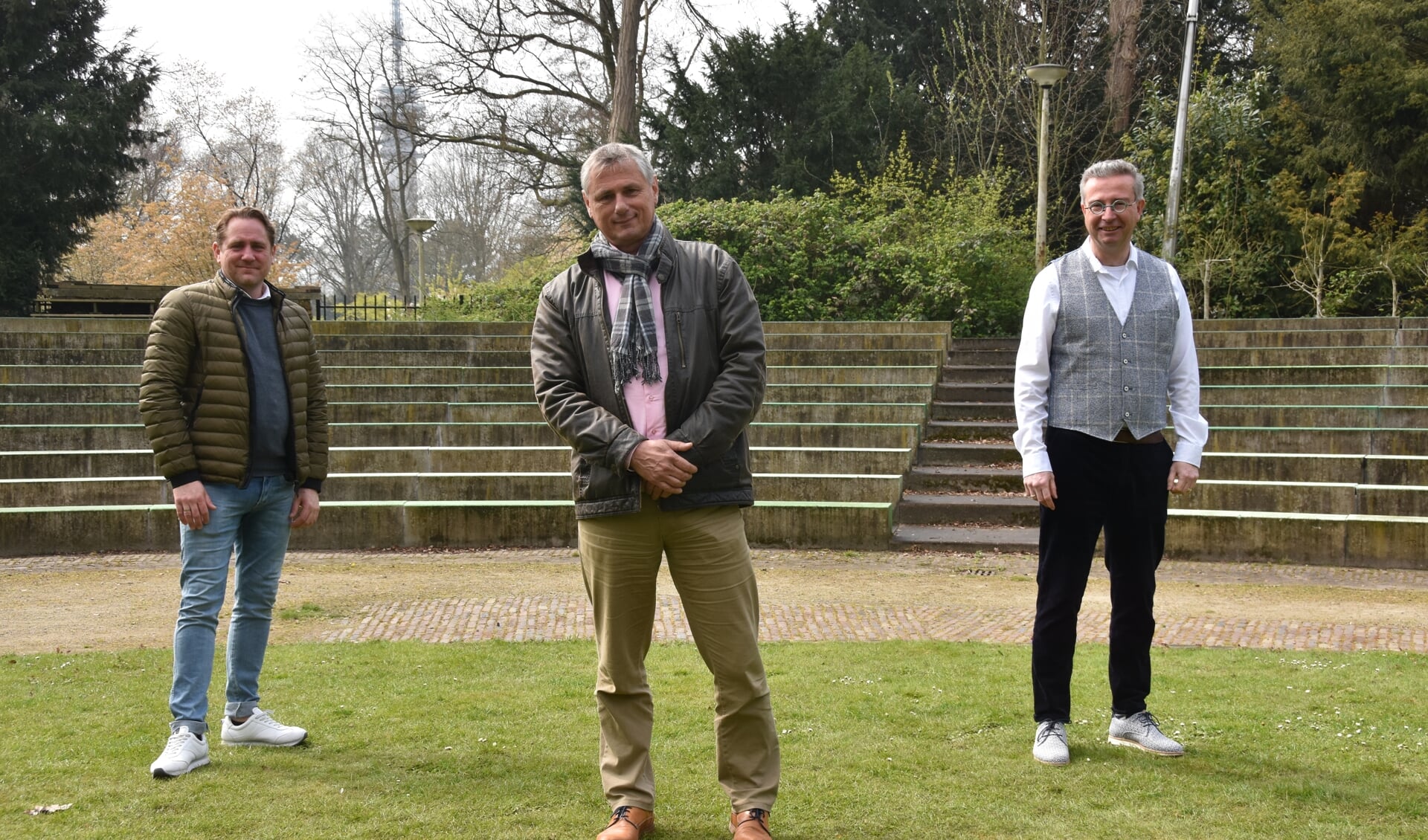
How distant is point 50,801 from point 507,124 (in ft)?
93.1

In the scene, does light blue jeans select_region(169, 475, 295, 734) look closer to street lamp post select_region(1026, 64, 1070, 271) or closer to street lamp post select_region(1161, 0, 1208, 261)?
street lamp post select_region(1026, 64, 1070, 271)

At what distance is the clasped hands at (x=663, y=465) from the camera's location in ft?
10.7

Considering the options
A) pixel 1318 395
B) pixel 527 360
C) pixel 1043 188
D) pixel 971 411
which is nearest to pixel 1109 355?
pixel 971 411

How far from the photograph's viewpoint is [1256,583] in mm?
8523

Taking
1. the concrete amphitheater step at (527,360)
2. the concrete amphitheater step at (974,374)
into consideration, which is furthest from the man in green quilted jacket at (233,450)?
the concrete amphitheater step at (974,374)

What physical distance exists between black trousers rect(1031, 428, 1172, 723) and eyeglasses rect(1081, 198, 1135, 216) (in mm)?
782

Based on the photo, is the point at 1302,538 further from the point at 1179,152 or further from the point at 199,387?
the point at 1179,152

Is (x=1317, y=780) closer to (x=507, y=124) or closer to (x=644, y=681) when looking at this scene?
(x=644, y=681)

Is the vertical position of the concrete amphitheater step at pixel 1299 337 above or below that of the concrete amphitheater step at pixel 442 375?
above

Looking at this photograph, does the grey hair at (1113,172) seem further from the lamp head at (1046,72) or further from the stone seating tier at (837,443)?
the lamp head at (1046,72)

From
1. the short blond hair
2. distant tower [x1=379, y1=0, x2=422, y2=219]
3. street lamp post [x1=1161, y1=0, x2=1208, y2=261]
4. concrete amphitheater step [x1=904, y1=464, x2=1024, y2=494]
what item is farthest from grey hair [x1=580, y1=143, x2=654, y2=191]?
distant tower [x1=379, y1=0, x2=422, y2=219]

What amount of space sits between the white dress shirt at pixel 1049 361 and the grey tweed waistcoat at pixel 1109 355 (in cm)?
3

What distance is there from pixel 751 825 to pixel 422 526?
741cm

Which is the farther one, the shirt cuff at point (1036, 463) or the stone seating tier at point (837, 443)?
the stone seating tier at point (837, 443)
